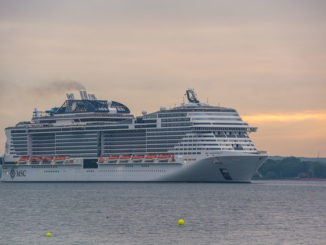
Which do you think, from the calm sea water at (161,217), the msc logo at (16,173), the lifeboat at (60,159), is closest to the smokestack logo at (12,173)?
Result: the msc logo at (16,173)

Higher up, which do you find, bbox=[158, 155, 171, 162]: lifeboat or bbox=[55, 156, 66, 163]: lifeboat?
bbox=[55, 156, 66, 163]: lifeboat

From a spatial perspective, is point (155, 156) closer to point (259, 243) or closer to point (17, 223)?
point (17, 223)

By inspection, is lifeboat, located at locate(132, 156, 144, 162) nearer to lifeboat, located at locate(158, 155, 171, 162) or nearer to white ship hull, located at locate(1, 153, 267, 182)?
white ship hull, located at locate(1, 153, 267, 182)

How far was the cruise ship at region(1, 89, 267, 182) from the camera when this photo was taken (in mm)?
146375

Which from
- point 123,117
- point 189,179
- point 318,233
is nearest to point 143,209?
point 318,233

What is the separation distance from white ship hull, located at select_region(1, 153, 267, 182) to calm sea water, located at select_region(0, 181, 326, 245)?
15666 millimetres

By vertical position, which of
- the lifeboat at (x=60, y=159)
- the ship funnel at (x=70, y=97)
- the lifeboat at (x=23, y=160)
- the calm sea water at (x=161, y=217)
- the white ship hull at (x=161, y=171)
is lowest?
the calm sea water at (x=161, y=217)

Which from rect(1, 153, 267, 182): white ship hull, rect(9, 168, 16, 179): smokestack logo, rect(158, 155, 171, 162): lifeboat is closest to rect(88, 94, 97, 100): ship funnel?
rect(1, 153, 267, 182): white ship hull

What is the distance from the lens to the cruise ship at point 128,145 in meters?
146

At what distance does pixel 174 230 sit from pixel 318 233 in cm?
1202

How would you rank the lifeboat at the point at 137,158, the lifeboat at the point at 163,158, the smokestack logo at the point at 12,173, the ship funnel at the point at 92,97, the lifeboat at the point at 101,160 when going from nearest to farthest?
the lifeboat at the point at 163,158 → the lifeboat at the point at 137,158 → the lifeboat at the point at 101,160 → the smokestack logo at the point at 12,173 → the ship funnel at the point at 92,97

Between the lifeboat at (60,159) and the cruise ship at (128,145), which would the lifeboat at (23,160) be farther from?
the lifeboat at (60,159)

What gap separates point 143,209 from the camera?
9575 centimetres

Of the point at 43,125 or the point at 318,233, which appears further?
the point at 43,125
